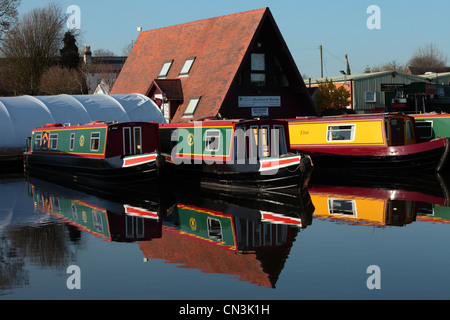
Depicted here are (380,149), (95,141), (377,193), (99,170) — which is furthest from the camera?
(95,141)

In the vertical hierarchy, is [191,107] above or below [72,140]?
above

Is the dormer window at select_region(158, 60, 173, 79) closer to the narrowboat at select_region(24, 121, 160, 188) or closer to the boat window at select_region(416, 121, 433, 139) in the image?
the narrowboat at select_region(24, 121, 160, 188)

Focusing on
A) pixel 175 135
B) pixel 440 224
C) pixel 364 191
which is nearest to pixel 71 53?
pixel 175 135

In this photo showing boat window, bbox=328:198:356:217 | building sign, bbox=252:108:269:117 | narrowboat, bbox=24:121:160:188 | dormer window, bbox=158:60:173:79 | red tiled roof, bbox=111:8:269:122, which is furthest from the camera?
dormer window, bbox=158:60:173:79

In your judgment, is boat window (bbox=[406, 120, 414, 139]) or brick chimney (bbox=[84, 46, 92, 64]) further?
brick chimney (bbox=[84, 46, 92, 64])

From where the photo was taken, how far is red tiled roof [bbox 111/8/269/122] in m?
36.2

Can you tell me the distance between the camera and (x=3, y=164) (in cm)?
3412

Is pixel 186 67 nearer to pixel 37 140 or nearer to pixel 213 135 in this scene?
pixel 37 140

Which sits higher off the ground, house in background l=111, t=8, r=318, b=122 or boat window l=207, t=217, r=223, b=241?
house in background l=111, t=8, r=318, b=122

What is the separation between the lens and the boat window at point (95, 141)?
2511 centimetres

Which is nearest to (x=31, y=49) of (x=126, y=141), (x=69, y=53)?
(x=69, y=53)

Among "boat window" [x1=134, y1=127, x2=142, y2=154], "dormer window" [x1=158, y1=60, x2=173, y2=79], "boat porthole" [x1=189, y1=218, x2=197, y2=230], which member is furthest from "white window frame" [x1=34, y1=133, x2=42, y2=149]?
"boat porthole" [x1=189, y1=218, x2=197, y2=230]

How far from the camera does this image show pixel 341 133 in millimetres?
26391

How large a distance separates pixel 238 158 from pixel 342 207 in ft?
14.7
